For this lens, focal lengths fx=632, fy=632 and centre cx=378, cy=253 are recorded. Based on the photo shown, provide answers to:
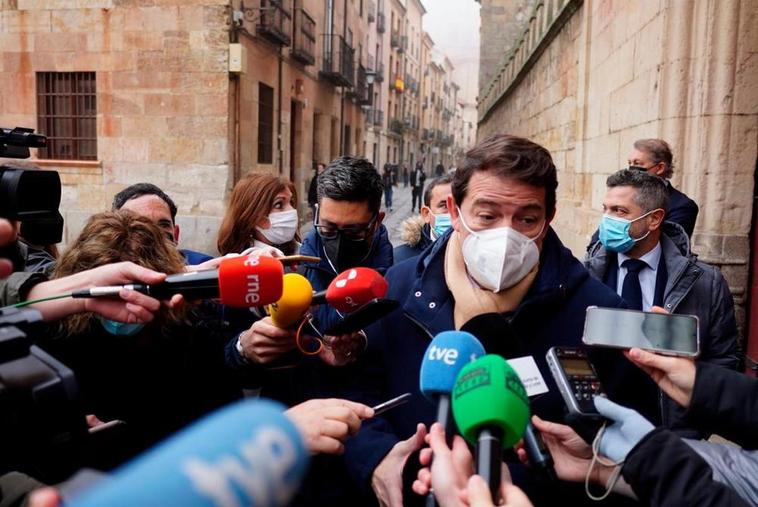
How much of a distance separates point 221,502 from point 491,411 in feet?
1.87

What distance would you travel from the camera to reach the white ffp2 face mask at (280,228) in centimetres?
340

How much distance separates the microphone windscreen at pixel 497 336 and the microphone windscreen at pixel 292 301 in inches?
20.5

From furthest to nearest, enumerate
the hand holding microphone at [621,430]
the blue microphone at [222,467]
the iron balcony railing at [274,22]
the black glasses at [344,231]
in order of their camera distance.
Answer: the iron balcony railing at [274,22] < the black glasses at [344,231] < the hand holding microphone at [621,430] < the blue microphone at [222,467]

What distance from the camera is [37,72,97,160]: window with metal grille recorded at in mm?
11195

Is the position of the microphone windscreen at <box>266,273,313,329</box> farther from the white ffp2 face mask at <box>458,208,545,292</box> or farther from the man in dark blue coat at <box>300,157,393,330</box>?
the man in dark blue coat at <box>300,157,393,330</box>

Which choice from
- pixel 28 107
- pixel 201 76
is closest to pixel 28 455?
pixel 201 76

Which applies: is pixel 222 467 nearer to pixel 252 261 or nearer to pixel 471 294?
pixel 252 261

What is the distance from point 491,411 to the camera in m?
1.08

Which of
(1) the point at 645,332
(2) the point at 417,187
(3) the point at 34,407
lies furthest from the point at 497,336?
(2) the point at 417,187

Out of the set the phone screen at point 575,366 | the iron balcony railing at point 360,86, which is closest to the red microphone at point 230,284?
the phone screen at point 575,366

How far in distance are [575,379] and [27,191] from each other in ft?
→ 4.50

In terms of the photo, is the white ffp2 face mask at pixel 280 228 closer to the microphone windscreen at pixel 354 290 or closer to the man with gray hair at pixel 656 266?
the microphone windscreen at pixel 354 290

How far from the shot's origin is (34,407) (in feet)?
3.20

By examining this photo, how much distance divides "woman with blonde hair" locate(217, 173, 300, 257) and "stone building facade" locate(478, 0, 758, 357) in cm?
315
